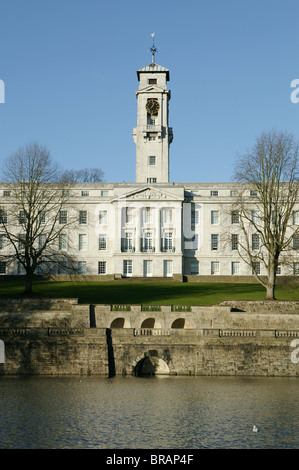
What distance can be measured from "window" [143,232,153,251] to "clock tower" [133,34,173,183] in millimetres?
10250

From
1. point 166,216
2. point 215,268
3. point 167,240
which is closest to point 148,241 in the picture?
point 167,240

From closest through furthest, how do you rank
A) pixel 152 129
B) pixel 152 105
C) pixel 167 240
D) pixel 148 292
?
pixel 148 292
pixel 167 240
pixel 152 129
pixel 152 105

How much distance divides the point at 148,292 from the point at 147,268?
2048 centimetres

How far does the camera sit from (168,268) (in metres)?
82.9

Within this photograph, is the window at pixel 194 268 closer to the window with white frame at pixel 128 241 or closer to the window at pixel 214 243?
the window at pixel 214 243

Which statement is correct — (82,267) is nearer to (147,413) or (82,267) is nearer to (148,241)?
(148,241)

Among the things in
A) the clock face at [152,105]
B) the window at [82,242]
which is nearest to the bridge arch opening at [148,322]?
the window at [82,242]

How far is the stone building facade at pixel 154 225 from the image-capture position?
272ft

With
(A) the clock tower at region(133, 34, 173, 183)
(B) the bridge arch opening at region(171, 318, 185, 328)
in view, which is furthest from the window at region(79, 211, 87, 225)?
(B) the bridge arch opening at region(171, 318, 185, 328)

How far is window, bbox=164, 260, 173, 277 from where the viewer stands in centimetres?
8269

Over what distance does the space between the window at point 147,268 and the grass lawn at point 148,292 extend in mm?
9922

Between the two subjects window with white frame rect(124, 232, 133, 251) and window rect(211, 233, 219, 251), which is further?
window rect(211, 233, 219, 251)

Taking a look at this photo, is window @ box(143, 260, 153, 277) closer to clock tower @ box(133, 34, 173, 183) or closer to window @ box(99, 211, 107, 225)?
window @ box(99, 211, 107, 225)
